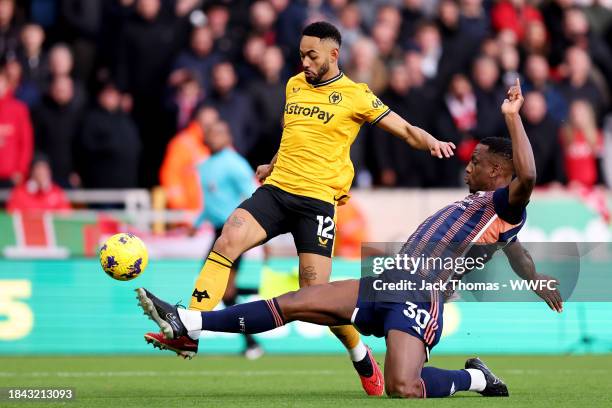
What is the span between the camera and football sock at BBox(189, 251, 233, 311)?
9.73 m

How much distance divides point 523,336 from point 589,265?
458 centimetres

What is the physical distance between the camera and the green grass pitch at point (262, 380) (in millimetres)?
8773

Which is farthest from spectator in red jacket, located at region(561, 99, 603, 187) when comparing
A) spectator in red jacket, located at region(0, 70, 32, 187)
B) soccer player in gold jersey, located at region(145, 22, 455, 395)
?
soccer player in gold jersey, located at region(145, 22, 455, 395)

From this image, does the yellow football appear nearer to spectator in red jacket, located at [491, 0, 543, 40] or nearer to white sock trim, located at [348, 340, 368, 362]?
white sock trim, located at [348, 340, 368, 362]

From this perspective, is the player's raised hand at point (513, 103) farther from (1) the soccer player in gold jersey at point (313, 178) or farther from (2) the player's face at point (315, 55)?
(2) the player's face at point (315, 55)

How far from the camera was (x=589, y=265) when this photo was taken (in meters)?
10.2

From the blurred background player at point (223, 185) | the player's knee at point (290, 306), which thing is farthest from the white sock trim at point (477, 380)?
the blurred background player at point (223, 185)

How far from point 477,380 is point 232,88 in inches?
344

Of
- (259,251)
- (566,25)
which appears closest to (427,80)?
(566,25)

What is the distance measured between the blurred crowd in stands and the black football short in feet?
20.0

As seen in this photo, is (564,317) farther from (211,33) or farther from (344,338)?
(211,33)

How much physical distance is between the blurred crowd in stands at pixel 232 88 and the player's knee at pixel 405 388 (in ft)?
25.9

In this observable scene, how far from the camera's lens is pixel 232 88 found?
17094 mm

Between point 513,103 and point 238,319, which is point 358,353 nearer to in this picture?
point 238,319
